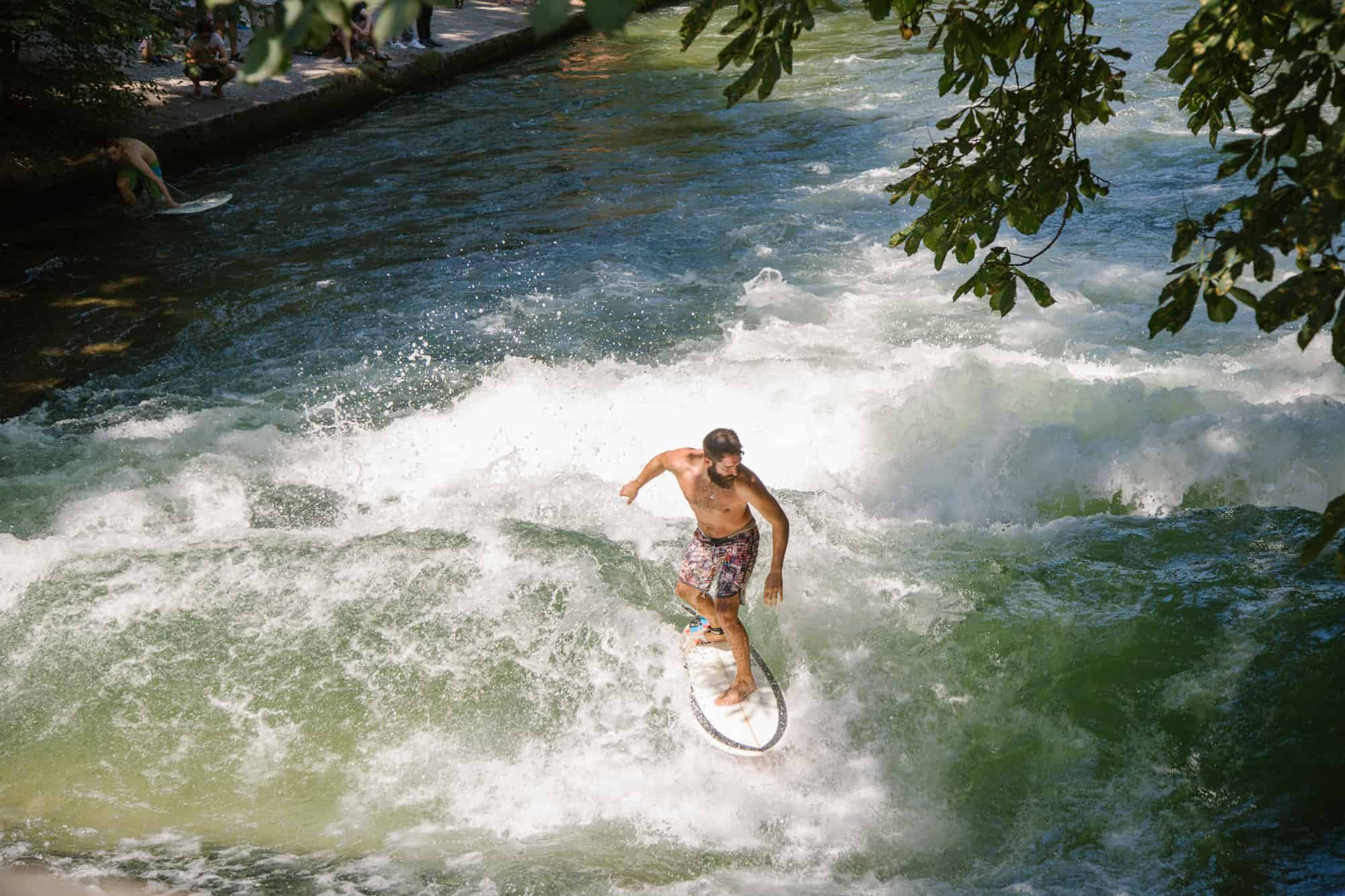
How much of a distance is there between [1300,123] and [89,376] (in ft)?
30.0

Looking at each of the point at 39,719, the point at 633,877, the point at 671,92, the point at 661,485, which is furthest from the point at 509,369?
the point at 671,92

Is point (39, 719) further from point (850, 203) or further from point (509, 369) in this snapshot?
point (850, 203)

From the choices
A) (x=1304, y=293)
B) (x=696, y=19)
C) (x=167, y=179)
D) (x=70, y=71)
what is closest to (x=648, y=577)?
(x=696, y=19)

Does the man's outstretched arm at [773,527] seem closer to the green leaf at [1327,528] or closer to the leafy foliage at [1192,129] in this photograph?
the leafy foliage at [1192,129]

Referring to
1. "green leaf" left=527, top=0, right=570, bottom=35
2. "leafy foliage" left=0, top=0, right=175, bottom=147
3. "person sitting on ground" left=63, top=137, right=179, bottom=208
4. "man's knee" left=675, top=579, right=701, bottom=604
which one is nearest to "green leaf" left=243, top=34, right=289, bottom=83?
"green leaf" left=527, top=0, right=570, bottom=35

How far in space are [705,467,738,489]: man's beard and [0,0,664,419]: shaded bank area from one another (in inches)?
141

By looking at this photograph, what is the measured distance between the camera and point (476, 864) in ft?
16.1

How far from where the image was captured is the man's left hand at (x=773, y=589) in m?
5.21

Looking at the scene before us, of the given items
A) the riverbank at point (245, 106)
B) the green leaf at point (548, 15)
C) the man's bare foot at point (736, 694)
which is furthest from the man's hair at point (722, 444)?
the riverbank at point (245, 106)

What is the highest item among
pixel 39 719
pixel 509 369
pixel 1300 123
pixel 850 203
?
pixel 1300 123

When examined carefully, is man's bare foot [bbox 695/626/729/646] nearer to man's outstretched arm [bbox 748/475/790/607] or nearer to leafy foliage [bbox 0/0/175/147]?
man's outstretched arm [bbox 748/475/790/607]

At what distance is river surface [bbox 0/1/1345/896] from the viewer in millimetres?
5070

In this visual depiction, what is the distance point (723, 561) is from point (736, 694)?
791mm

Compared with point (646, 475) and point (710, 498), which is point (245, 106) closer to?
point (646, 475)
